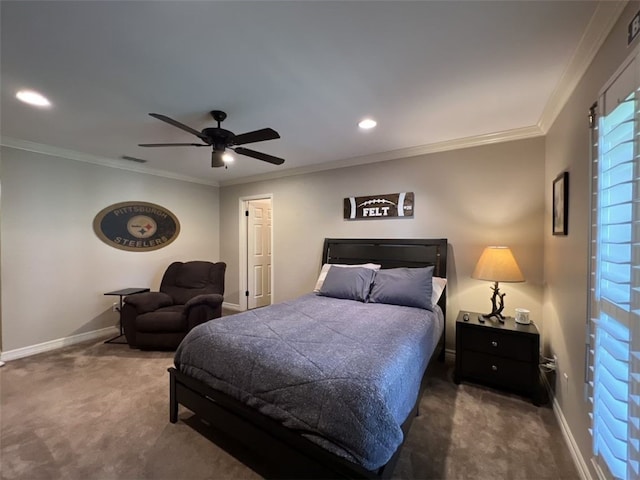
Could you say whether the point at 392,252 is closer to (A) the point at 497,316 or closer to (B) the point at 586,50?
(A) the point at 497,316

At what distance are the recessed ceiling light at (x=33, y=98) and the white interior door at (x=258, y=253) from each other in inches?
123

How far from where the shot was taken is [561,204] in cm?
208

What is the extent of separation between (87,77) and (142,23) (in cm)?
85

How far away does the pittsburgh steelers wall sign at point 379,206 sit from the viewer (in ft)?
11.5

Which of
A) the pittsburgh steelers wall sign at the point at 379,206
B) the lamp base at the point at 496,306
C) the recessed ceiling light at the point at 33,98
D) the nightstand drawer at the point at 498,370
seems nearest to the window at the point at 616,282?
the nightstand drawer at the point at 498,370

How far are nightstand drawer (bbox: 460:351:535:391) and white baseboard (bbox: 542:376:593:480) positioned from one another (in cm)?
21

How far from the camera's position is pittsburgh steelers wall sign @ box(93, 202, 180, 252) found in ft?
13.0

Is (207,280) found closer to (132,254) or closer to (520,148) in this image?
(132,254)

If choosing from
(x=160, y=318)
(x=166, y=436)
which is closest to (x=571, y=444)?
(x=166, y=436)

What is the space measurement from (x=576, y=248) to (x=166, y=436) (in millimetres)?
3056

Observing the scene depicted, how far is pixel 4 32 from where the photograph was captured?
1540 mm

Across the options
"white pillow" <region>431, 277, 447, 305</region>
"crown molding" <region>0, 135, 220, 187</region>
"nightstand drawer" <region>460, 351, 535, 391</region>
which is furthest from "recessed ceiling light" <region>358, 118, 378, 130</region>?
"crown molding" <region>0, 135, 220, 187</region>

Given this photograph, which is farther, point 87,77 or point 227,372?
point 87,77

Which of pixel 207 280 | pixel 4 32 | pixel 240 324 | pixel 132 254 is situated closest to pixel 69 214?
pixel 132 254
